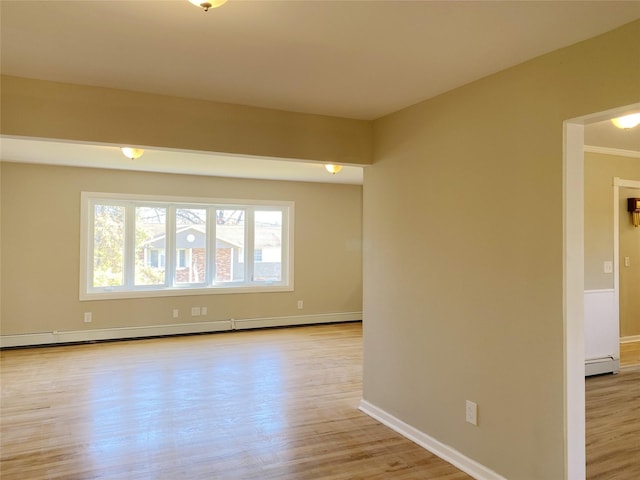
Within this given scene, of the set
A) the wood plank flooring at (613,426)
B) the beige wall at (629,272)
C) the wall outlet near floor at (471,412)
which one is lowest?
Result: the wood plank flooring at (613,426)

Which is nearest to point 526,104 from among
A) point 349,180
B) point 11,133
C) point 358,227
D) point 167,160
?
point 11,133

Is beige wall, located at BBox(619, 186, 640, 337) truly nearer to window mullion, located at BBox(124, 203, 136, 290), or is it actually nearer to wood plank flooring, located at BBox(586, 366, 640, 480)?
wood plank flooring, located at BBox(586, 366, 640, 480)

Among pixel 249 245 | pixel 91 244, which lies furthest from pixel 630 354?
pixel 91 244

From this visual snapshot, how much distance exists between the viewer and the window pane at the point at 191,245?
22.9ft

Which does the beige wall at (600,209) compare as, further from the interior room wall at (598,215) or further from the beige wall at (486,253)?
the beige wall at (486,253)

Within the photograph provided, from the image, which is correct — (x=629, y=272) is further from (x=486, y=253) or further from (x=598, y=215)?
(x=486, y=253)

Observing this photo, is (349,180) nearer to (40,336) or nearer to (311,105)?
(311,105)

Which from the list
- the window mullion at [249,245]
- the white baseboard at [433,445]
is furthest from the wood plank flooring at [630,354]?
the window mullion at [249,245]

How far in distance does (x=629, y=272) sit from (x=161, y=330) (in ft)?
21.8

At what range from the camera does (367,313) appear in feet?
12.6

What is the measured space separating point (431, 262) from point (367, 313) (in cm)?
92

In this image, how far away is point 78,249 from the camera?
6.24 m

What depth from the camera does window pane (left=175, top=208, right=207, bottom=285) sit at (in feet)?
22.9

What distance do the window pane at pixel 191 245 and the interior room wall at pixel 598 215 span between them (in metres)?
5.25
